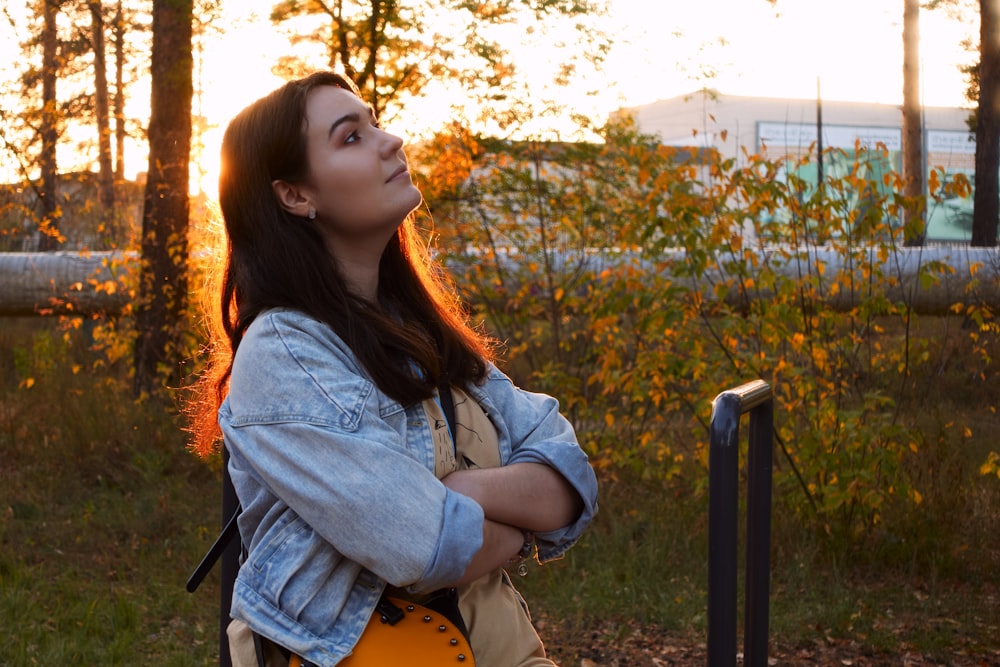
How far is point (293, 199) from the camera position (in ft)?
6.88

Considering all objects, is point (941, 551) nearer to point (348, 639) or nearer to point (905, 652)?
point (905, 652)

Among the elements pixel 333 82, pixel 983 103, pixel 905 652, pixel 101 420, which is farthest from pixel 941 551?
pixel 983 103

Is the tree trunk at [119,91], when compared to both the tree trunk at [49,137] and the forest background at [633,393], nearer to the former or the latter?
the tree trunk at [49,137]

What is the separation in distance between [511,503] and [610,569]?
132 inches

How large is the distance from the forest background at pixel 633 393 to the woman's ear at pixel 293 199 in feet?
5.45

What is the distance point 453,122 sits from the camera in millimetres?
7113

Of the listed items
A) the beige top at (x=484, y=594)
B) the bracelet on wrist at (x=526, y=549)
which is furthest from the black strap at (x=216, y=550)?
the bracelet on wrist at (x=526, y=549)

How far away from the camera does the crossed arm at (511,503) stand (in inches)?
75.1

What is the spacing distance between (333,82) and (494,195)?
531 cm

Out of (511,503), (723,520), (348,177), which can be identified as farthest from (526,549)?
(348,177)

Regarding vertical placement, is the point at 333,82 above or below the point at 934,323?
above

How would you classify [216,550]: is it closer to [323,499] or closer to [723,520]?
[323,499]

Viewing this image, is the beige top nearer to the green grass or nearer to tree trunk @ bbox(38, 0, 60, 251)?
the green grass

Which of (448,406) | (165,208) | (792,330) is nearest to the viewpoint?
(448,406)
